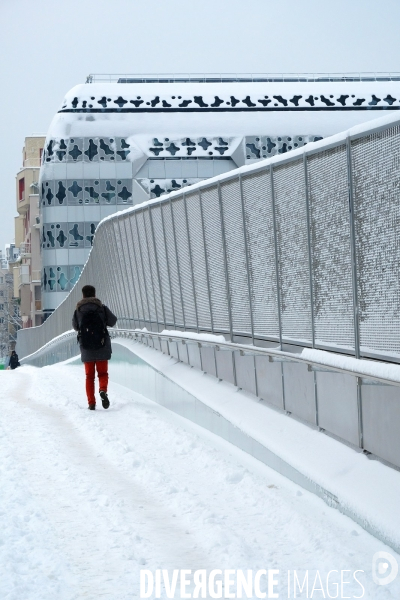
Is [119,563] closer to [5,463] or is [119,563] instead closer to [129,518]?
[129,518]

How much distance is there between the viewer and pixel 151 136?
7212 cm

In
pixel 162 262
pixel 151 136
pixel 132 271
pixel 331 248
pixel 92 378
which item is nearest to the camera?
pixel 331 248

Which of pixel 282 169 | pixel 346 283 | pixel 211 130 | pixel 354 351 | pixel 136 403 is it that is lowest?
pixel 136 403

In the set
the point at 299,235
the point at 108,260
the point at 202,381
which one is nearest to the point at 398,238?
the point at 299,235

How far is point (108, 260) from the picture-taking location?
876 inches

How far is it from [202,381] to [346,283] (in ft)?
16.7

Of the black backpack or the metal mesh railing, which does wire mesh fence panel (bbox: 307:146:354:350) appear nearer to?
the metal mesh railing

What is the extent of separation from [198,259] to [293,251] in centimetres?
437

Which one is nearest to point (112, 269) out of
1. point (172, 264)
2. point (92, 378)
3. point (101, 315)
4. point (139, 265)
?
point (139, 265)

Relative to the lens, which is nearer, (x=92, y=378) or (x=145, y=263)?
(x=92, y=378)

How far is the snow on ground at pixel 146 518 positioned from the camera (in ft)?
18.8

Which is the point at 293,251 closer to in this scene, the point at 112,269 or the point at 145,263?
the point at 145,263

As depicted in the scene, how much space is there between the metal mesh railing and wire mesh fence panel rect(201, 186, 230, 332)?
1 centimetres

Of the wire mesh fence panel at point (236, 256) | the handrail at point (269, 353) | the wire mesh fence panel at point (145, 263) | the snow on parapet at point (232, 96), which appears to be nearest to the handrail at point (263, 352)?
the handrail at point (269, 353)
